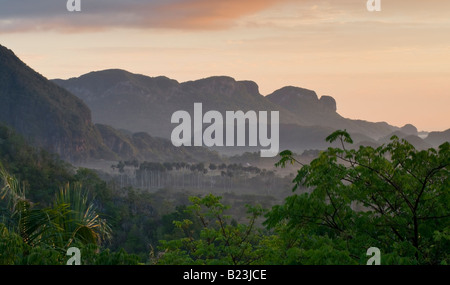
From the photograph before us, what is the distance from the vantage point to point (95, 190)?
9462cm

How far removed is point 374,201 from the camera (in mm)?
12195

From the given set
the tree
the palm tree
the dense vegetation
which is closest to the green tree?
the dense vegetation

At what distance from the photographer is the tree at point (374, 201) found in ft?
35.3

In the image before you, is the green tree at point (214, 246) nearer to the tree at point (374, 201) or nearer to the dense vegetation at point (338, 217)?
the dense vegetation at point (338, 217)

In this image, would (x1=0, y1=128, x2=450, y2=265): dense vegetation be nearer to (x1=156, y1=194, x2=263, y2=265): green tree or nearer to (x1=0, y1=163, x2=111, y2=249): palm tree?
(x1=0, y1=163, x2=111, y2=249): palm tree

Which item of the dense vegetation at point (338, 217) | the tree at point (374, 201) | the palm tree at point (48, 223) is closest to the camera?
the dense vegetation at point (338, 217)

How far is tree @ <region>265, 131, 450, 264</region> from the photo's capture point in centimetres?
1075

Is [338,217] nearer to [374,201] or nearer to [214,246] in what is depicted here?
[374,201]

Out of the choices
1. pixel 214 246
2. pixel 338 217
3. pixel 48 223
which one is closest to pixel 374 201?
pixel 338 217

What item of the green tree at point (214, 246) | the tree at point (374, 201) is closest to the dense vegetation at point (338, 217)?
the tree at point (374, 201)

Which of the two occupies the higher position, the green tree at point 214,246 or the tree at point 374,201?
the tree at point 374,201
